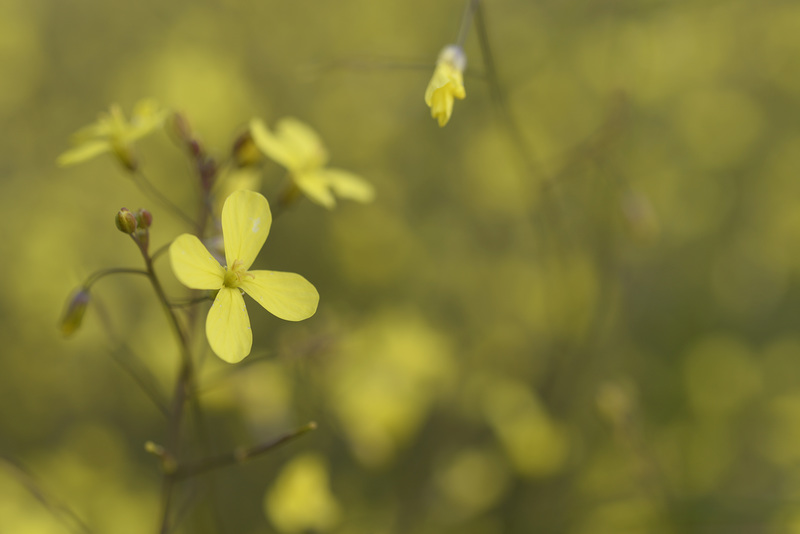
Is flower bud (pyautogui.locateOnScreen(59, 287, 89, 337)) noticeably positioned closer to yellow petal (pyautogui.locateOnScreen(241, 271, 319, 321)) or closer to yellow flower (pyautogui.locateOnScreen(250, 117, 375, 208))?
yellow petal (pyautogui.locateOnScreen(241, 271, 319, 321))

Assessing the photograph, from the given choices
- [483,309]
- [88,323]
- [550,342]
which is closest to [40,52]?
[88,323]

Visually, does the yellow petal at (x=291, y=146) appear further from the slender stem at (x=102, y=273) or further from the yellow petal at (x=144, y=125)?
the slender stem at (x=102, y=273)

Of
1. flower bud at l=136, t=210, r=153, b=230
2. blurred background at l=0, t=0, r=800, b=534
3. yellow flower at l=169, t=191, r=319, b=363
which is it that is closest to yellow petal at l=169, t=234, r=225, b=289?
yellow flower at l=169, t=191, r=319, b=363

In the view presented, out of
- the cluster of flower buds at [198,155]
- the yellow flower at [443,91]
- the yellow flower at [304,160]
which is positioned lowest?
the yellow flower at [443,91]

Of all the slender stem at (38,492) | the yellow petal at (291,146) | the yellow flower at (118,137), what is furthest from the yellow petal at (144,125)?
the slender stem at (38,492)

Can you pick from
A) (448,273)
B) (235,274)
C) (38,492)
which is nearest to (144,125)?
(235,274)

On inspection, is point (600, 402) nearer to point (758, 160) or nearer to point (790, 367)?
point (790, 367)
